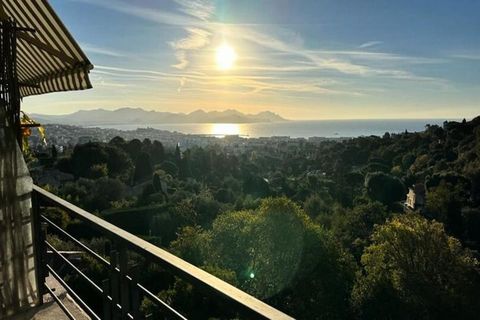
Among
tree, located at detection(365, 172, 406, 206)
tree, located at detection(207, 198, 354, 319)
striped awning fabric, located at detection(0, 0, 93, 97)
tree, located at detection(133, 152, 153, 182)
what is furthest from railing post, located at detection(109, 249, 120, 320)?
tree, located at detection(133, 152, 153, 182)

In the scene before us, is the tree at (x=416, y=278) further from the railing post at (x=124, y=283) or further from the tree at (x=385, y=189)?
the tree at (x=385, y=189)

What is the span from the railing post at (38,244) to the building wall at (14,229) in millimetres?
191

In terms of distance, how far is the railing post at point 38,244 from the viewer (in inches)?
100

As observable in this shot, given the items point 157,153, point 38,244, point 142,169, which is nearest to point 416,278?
point 38,244

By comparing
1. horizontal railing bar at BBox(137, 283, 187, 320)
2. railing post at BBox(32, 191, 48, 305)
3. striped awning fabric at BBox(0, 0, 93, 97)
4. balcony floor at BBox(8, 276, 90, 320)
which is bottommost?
balcony floor at BBox(8, 276, 90, 320)

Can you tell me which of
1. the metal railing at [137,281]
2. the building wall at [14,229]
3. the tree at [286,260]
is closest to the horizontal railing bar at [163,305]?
the metal railing at [137,281]

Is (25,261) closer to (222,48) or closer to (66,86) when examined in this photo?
(66,86)

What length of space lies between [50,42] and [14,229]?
3.65 feet

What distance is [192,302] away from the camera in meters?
12.8

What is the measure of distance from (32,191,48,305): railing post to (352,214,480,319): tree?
13.5 m

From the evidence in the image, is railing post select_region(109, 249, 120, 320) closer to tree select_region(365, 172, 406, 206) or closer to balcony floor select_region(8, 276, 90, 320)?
balcony floor select_region(8, 276, 90, 320)

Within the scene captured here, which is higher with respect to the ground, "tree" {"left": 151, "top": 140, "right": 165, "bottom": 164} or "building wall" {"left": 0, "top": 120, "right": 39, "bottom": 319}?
"building wall" {"left": 0, "top": 120, "right": 39, "bottom": 319}

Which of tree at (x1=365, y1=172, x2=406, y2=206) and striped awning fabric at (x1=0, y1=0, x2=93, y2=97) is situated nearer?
striped awning fabric at (x1=0, y1=0, x2=93, y2=97)

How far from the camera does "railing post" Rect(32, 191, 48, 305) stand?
8.36 feet
